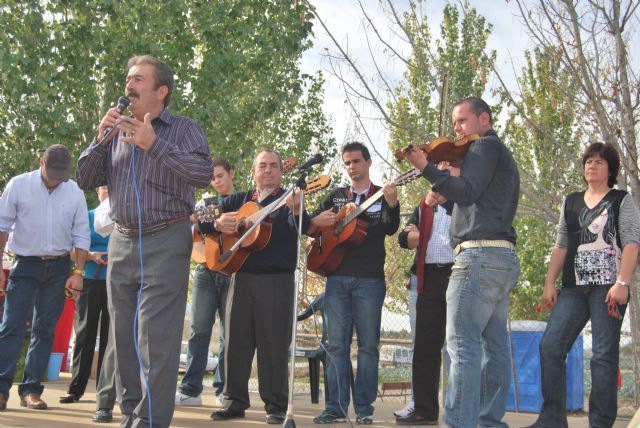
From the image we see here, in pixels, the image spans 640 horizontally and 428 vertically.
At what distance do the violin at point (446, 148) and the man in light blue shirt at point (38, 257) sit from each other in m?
2.93

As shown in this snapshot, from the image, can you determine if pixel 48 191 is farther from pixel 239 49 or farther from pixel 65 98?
pixel 239 49

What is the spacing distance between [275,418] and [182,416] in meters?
0.73

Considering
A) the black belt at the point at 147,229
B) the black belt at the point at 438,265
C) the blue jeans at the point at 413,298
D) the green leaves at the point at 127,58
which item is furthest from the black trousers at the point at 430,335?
the green leaves at the point at 127,58

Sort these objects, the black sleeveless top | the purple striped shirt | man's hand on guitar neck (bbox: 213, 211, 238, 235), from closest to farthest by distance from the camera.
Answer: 1. the purple striped shirt
2. the black sleeveless top
3. man's hand on guitar neck (bbox: 213, 211, 238, 235)

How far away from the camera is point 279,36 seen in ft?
51.9

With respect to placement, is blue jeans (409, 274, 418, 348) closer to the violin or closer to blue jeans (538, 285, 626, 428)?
blue jeans (538, 285, 626, 428)

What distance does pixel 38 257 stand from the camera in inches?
236

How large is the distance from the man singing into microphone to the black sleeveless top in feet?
8.72

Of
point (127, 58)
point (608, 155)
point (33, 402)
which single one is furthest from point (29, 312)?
point (127, 58)

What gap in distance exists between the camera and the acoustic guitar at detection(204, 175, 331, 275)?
5789 millimetres

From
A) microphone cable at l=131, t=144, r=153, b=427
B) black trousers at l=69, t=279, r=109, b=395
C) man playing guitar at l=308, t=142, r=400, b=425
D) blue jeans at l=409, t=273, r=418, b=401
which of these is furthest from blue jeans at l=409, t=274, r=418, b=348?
microphone cable at l=131, t=144, r=153, b=427

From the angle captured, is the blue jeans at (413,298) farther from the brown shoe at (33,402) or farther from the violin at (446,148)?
the brown shoe at (33,402)

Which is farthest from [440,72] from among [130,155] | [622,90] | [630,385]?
Result: [630,385]

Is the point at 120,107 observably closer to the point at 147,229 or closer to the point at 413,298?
the point at 147,229
